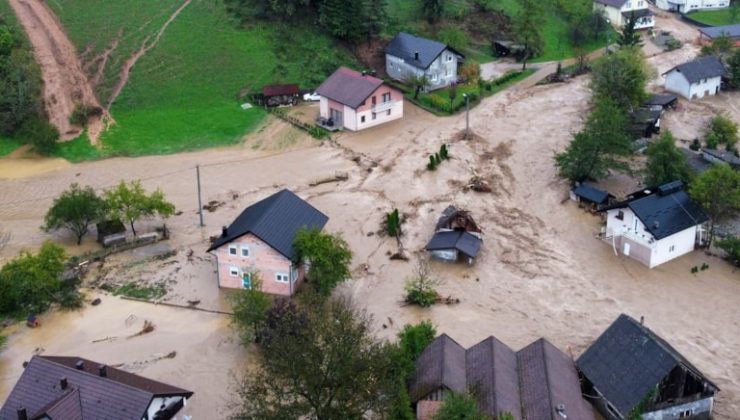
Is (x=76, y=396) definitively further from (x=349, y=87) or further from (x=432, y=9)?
(x=432, y=9)

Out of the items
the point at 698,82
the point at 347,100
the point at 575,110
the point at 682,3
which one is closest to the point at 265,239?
the point at 347,100

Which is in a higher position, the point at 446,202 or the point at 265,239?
the point at 265,239

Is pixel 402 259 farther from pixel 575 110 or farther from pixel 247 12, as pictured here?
pixel 247 12

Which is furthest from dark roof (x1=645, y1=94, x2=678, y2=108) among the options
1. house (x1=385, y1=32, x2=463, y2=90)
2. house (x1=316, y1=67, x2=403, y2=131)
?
house (x1=316, y1=67, x2=403, y2=131)

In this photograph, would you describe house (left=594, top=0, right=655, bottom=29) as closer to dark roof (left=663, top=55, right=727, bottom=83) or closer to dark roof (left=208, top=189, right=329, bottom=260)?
dark roof (left=663, top=55, right=727, bottom=83)

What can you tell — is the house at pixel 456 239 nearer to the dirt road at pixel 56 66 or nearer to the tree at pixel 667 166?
the tree at pixel 667 166

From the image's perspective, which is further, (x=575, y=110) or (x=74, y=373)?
(x=575, y=110)
